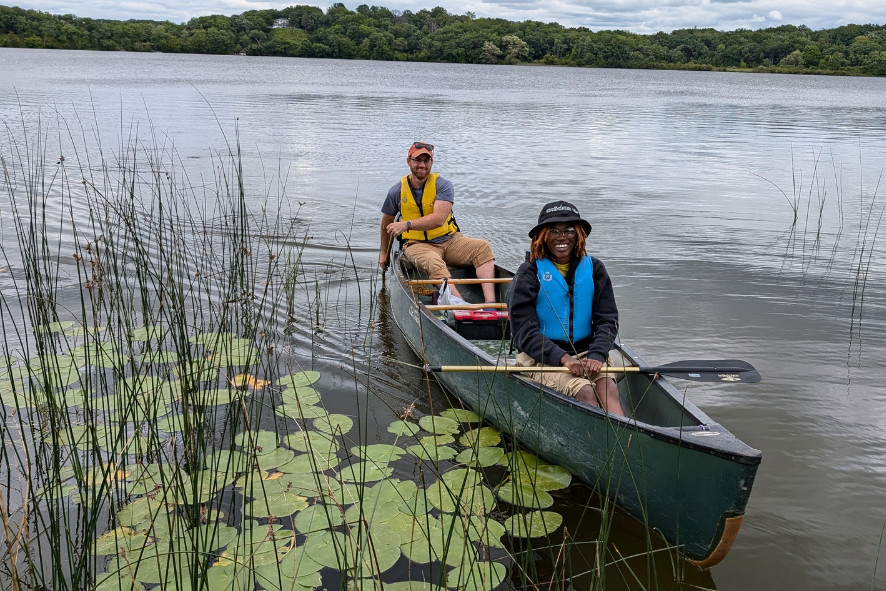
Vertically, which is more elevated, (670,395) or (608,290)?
(608,290)

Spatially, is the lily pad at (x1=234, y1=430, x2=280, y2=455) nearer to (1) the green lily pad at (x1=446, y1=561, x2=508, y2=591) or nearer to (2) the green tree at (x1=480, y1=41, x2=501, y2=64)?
(1) the green lily pad at (x1=446, y1=561, x2=508, y2=591)

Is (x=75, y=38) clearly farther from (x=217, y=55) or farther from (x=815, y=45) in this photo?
(x=815, y=45)

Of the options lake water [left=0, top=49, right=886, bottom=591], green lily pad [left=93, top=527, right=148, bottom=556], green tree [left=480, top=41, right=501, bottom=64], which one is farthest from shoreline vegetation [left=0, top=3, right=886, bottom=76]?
green lily pad [left=93, top=527, right=148, bottom=556]

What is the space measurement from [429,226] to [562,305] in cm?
249

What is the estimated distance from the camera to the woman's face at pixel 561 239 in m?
3.66

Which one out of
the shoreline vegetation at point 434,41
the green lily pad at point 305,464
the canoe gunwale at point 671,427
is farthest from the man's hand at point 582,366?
the shoreline vegetation at point 434,41

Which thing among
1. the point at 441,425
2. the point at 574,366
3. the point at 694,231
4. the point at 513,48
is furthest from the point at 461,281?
the point at 513,48

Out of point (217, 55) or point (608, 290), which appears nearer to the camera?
point (608, 290)

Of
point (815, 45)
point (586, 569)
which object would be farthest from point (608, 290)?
point (815, 45)

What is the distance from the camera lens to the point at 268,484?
11.2 feet

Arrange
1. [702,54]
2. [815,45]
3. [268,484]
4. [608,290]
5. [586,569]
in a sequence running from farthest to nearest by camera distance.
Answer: [702,54]
[815,45]
[608,290]
[268,484]
[586,569]

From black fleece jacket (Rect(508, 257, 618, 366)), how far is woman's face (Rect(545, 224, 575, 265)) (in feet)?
0.31

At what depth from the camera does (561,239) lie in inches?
145

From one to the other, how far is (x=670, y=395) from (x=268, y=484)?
6.21 ft
